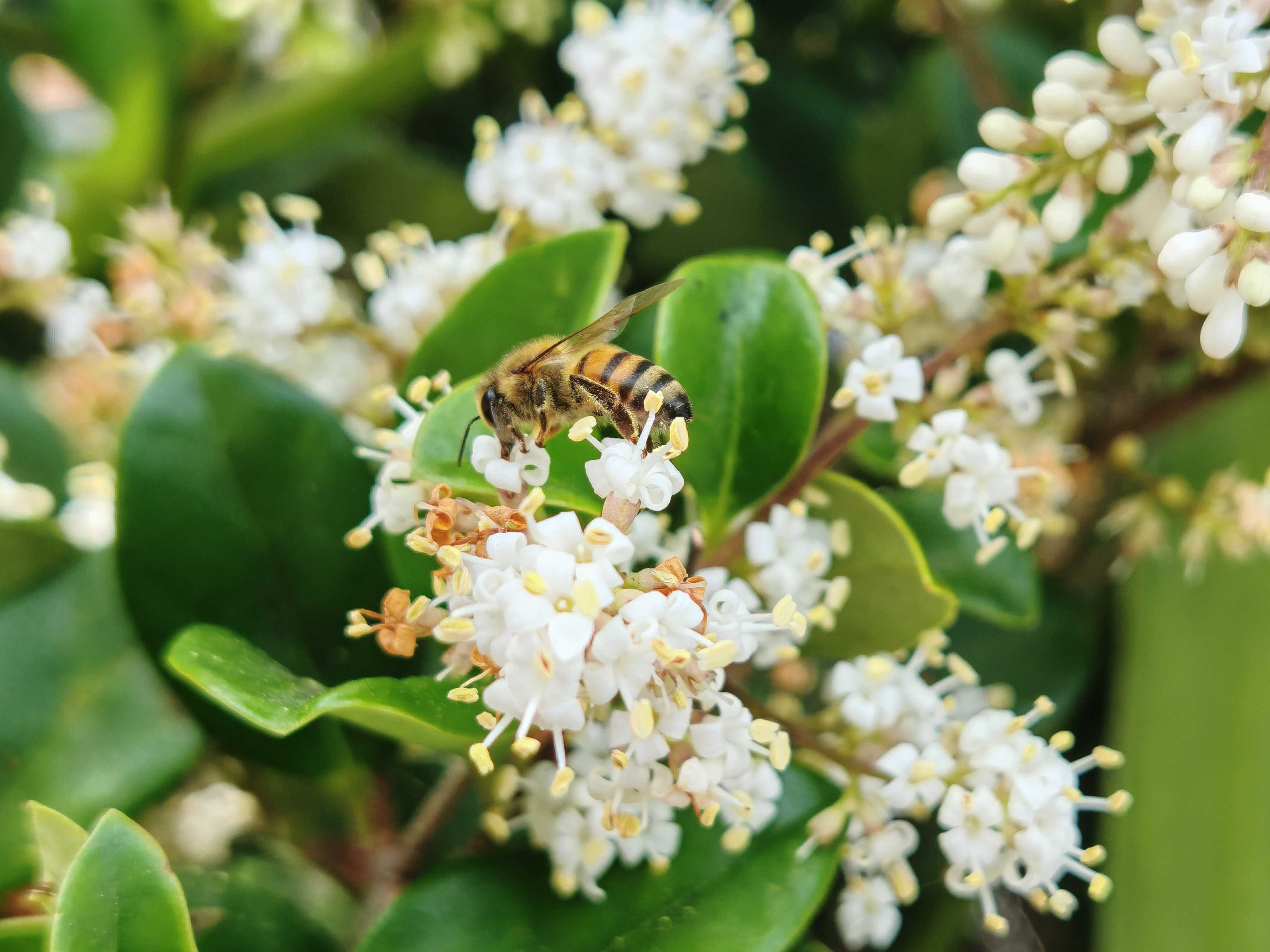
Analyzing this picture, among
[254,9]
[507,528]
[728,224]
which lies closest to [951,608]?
[507,528]

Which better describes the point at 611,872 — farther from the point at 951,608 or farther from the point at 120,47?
the point at 120,47

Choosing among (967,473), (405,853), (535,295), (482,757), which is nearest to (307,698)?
(482,757)

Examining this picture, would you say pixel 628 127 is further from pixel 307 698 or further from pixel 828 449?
pixel 307 698

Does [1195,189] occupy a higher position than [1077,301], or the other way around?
[1195,189]

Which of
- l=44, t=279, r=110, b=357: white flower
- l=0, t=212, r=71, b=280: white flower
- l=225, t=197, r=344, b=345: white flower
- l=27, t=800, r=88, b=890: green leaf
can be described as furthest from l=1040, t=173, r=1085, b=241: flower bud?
l=0, t=212, r=71, b=280: white flower

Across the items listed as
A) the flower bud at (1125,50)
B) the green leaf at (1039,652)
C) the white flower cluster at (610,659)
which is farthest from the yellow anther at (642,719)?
the green leaf at (1039,652)

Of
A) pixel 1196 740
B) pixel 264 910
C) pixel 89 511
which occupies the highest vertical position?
pixel 89 511
